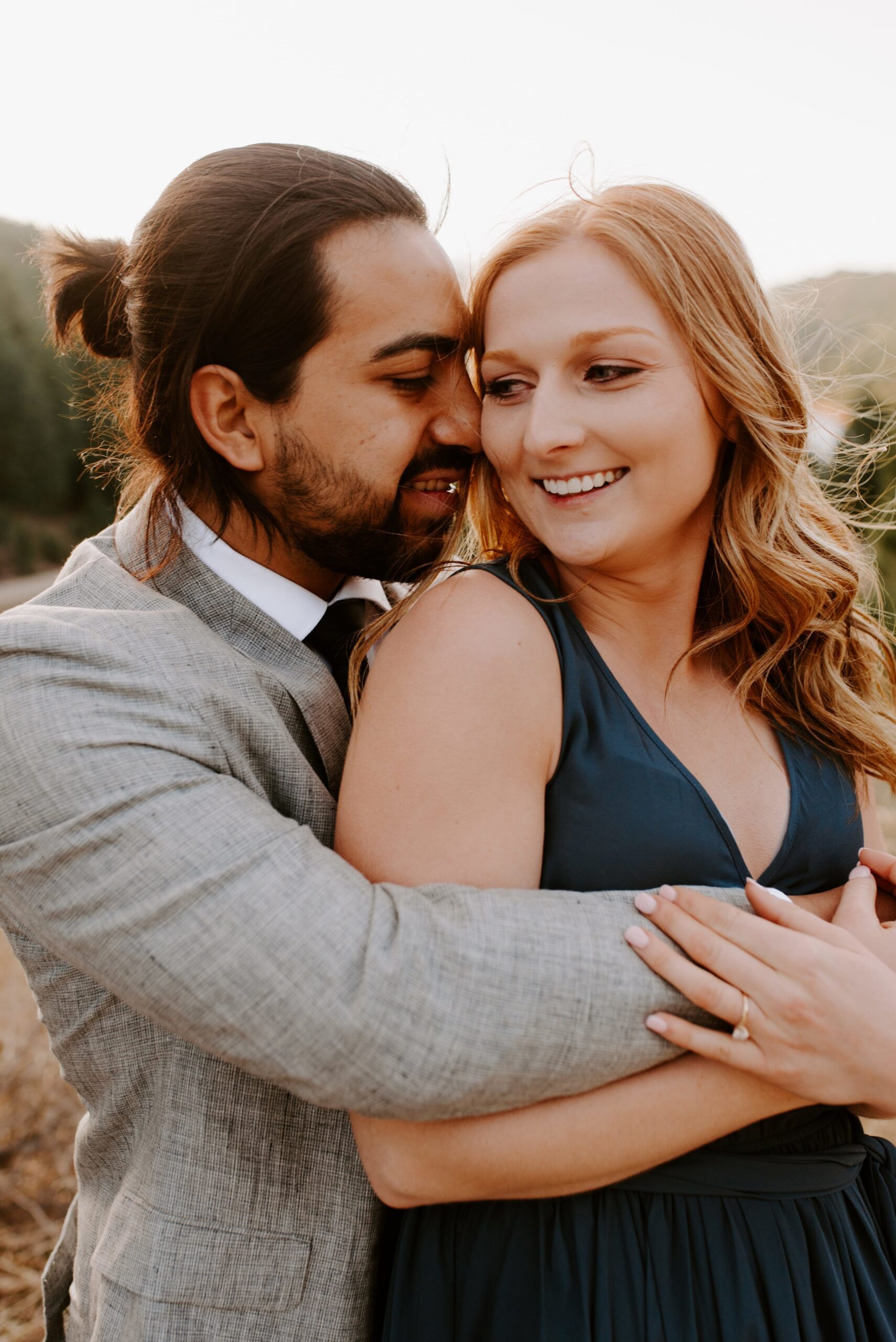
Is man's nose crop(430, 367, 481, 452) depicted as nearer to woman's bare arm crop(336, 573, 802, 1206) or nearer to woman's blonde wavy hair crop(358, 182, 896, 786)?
woman's blonde wavy hair crop(358, 182, 896, 786)

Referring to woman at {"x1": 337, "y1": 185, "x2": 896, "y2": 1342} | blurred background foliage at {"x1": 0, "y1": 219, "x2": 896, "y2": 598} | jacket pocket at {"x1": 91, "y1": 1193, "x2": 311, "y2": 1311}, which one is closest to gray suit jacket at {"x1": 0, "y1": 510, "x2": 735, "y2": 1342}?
jacket pocket at {"x1": 91, "y1": 1193, "x2": 311, "y2": 1311}

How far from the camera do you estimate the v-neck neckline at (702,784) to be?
162 centimetres

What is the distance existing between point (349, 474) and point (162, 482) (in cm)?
36

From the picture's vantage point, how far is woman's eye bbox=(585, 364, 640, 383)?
1665mm

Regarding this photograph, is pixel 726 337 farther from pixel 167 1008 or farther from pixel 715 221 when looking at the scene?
pixel 167 1008

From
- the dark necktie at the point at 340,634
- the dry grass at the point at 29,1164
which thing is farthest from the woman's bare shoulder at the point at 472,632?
the dry grass at the point at 29,1164

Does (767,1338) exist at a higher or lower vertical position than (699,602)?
lower

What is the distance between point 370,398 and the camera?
6.52ft

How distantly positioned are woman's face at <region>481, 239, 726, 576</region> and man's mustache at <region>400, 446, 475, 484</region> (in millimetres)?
280

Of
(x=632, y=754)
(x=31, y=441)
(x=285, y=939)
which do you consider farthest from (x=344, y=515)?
(x=31, y=441)

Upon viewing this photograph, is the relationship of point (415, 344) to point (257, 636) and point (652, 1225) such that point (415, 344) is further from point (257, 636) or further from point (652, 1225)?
point (652, 1225)

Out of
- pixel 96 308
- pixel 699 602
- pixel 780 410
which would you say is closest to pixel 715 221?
pixel 780 410

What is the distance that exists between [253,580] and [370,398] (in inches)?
18.4

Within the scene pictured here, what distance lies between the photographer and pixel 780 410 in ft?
6.31
